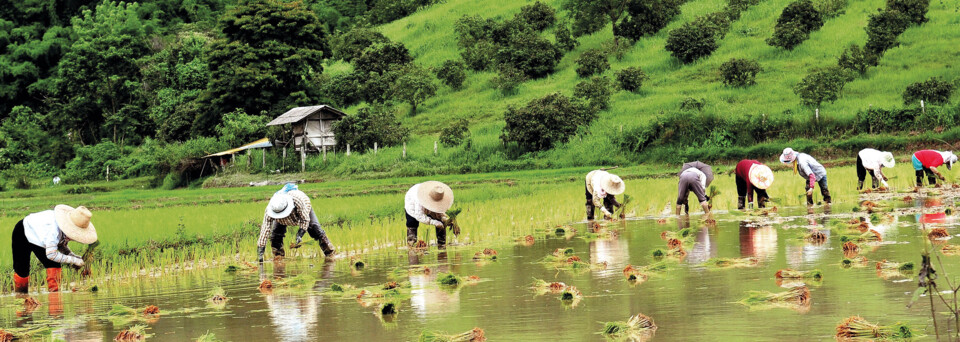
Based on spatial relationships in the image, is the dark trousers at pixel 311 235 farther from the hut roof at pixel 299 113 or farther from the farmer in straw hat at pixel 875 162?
the hut roof at pixel 299 113

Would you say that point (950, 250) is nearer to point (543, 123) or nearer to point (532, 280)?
point (532, 280)

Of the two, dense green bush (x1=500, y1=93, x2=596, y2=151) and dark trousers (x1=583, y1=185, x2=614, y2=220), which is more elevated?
dense green bush (x1=500, y1=93, x2=596, y2=151)

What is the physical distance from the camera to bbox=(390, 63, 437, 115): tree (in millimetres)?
51844

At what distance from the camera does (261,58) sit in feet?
169

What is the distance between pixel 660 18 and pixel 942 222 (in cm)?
4501

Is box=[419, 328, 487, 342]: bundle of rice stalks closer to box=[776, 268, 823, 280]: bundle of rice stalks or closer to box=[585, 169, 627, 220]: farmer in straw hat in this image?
box=[776, 268, 823, 280]: bundle of rice stalks

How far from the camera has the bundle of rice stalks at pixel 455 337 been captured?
22.0ft

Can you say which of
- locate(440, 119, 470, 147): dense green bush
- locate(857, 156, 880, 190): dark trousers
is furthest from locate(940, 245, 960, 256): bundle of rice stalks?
locate(440, 119, 470, 147): dense green bush

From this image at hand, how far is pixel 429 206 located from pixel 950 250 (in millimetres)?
6707

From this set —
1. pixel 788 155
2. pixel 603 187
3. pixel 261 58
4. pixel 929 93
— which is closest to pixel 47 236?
pixel 603 187

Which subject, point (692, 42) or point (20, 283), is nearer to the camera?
point (20, 283)

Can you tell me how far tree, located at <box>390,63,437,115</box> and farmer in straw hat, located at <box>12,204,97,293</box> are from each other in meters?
40.5

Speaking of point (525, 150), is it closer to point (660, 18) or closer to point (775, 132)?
point (775, 132)

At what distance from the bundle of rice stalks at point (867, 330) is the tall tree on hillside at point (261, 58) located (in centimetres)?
4660
